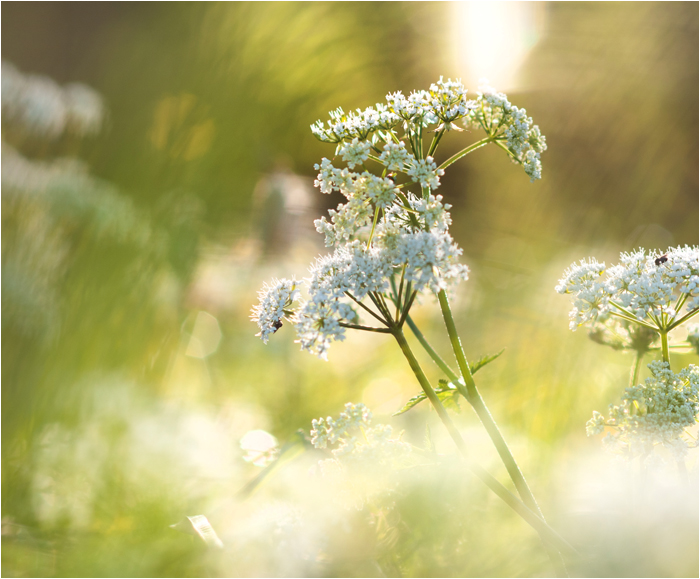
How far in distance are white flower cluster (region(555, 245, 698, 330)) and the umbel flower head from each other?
9cm

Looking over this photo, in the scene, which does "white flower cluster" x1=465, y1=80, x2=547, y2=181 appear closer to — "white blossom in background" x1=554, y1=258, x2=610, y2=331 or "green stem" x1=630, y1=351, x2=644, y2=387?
"white blossom in background" x1=554, y1=258, x2=610, y2=331

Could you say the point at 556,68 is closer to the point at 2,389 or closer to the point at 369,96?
the point at 369,96

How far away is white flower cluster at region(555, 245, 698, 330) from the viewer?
1.08 feet

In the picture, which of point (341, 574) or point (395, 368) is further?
point (395, 368)

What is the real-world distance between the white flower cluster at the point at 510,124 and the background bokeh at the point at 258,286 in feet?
0.88

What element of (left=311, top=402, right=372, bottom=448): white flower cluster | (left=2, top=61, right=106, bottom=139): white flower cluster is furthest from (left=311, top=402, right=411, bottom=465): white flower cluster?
(left=2, top=61, right=106, bottom=139): white flower cluster

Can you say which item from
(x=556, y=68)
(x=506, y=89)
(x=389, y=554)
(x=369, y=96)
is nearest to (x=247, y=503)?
(x=389, y=554)

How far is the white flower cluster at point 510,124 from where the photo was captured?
345 millimetres

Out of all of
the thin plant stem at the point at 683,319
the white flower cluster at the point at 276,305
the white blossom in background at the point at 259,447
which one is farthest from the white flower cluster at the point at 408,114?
the white blossom in background at the point at 259,447

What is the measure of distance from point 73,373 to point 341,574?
42 centimetres

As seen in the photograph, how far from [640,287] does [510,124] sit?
152 millimetres

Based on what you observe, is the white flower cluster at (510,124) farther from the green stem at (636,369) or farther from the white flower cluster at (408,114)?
the green stem at (636,369)

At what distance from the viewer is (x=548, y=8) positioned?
0.93 metres

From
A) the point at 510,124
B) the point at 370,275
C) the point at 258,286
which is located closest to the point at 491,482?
the point at 370,275
